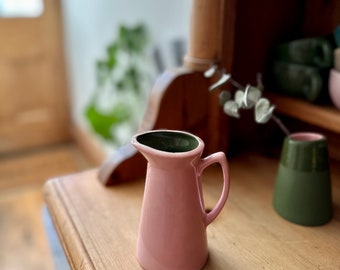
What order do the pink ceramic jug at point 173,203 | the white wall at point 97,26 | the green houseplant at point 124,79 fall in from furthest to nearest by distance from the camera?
the green houseplant at point 124,79
the white wall at point 97,26
the pink ceramic jug at point 173,203

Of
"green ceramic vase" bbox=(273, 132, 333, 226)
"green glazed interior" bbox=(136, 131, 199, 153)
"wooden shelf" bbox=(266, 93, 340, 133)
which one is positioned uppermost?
"green glazed interior" bbox=(136, 131, 199, 153)

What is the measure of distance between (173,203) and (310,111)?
0.32m

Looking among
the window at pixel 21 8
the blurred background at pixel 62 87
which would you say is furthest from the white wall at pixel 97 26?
the window at pixel 21 8

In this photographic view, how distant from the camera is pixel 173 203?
1.43ft

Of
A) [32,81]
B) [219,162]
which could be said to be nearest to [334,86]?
[219,162]

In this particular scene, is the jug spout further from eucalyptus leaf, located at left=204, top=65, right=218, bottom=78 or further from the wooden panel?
the wooden panel

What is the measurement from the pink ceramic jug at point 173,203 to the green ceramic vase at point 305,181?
13 centimetres

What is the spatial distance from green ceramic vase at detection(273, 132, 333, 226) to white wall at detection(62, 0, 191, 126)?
0.66 metres

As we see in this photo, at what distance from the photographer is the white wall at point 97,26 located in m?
1.24

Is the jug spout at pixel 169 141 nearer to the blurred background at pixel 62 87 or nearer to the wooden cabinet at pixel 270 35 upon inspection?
the wooden cabinet at pixel 270 35

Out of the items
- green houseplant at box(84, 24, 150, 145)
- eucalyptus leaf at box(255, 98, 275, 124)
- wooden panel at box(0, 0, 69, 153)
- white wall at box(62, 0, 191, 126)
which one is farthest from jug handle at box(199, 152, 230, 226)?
wooden panel at box(0, 0, 69, 153)

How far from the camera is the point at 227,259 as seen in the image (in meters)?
0.48

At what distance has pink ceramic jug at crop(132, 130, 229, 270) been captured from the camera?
1.41 feet

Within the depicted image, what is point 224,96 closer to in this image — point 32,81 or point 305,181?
point 305,181
